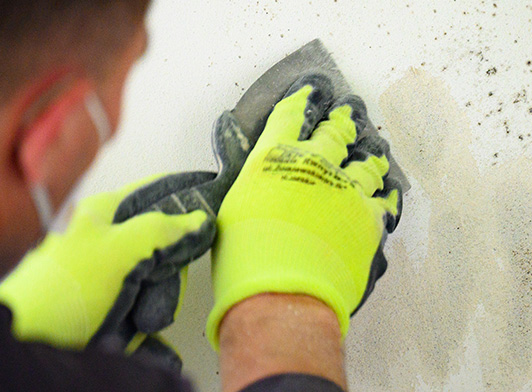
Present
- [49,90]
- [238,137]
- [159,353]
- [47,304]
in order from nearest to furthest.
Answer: [49,90], [47,304], [159,353], [238,137]

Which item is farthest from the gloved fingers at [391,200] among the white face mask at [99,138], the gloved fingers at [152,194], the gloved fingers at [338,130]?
the white face mask at [99,138]

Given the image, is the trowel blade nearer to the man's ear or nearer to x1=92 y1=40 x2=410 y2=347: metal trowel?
x1=92 y1=40 x2=410 y2=347: metal trowel

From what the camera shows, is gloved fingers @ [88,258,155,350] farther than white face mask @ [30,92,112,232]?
Yes

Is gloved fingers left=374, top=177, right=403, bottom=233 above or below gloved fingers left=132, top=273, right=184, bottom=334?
below

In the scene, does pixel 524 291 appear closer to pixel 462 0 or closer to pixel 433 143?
pixel 433 143

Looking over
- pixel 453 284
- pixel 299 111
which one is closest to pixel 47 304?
pixel 299 111

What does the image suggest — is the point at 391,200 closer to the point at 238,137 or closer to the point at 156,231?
the point at 238,137

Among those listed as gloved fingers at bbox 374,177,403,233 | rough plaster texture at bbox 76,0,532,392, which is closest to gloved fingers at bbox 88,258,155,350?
rough plaster texture at bbox 76,0,532,392

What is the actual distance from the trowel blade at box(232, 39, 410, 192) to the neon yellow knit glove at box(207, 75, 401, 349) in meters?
0.09

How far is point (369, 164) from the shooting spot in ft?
3.03

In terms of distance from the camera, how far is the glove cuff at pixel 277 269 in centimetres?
68

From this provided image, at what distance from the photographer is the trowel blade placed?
0.99 meters

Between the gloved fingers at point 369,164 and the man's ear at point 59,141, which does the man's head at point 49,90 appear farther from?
the gloved fingers at point 369,164

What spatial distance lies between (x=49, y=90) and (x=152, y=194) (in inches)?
20.5
